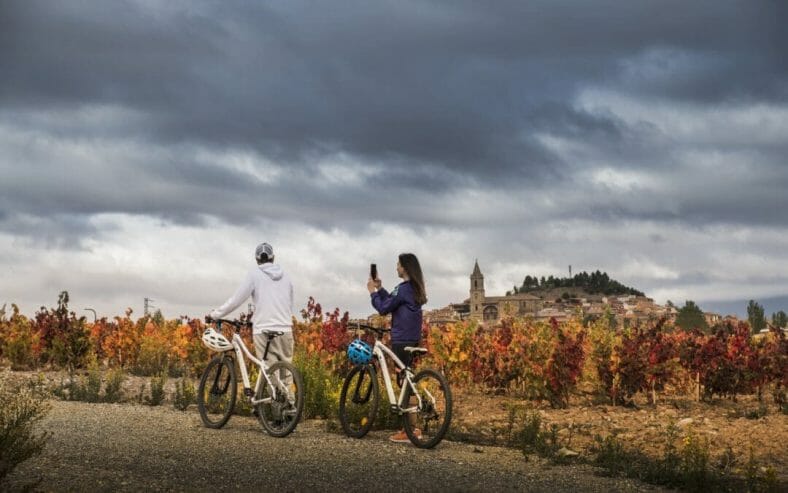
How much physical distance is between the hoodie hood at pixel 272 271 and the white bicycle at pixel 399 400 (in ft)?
4.38

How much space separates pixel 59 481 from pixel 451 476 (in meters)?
3.19

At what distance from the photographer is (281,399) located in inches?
375

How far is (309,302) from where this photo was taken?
661 inches

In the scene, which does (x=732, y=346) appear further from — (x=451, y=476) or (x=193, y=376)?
(x=193, y=376)

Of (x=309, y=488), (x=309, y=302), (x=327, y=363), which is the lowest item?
(x=309, y=488)

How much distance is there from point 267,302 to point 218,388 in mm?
1313

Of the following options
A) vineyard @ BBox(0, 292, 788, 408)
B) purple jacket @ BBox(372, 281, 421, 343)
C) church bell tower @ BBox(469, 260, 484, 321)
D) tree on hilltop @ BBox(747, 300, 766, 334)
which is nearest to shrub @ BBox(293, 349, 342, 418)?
vineyard @ BBox(0, 292, 788, 408)

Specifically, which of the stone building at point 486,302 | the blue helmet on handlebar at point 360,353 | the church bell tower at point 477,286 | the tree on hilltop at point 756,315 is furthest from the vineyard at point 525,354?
the church bell tower at point 477,286

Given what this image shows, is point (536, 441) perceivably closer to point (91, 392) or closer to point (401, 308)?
point (401, 308)

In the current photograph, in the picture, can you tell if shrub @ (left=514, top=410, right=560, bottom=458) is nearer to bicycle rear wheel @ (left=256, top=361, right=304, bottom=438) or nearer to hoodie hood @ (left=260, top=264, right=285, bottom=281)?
bicycle rear wheel @ (left=256, top=361, right=304, bottom=438)

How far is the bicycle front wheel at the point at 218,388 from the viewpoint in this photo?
1005 centimetres

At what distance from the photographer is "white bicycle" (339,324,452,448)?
28.8 feet

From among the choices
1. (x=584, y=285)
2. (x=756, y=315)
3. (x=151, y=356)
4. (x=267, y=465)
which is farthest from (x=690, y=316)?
(x=584, y=285)

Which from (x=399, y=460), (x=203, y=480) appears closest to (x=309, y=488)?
(x=203, y=480)
